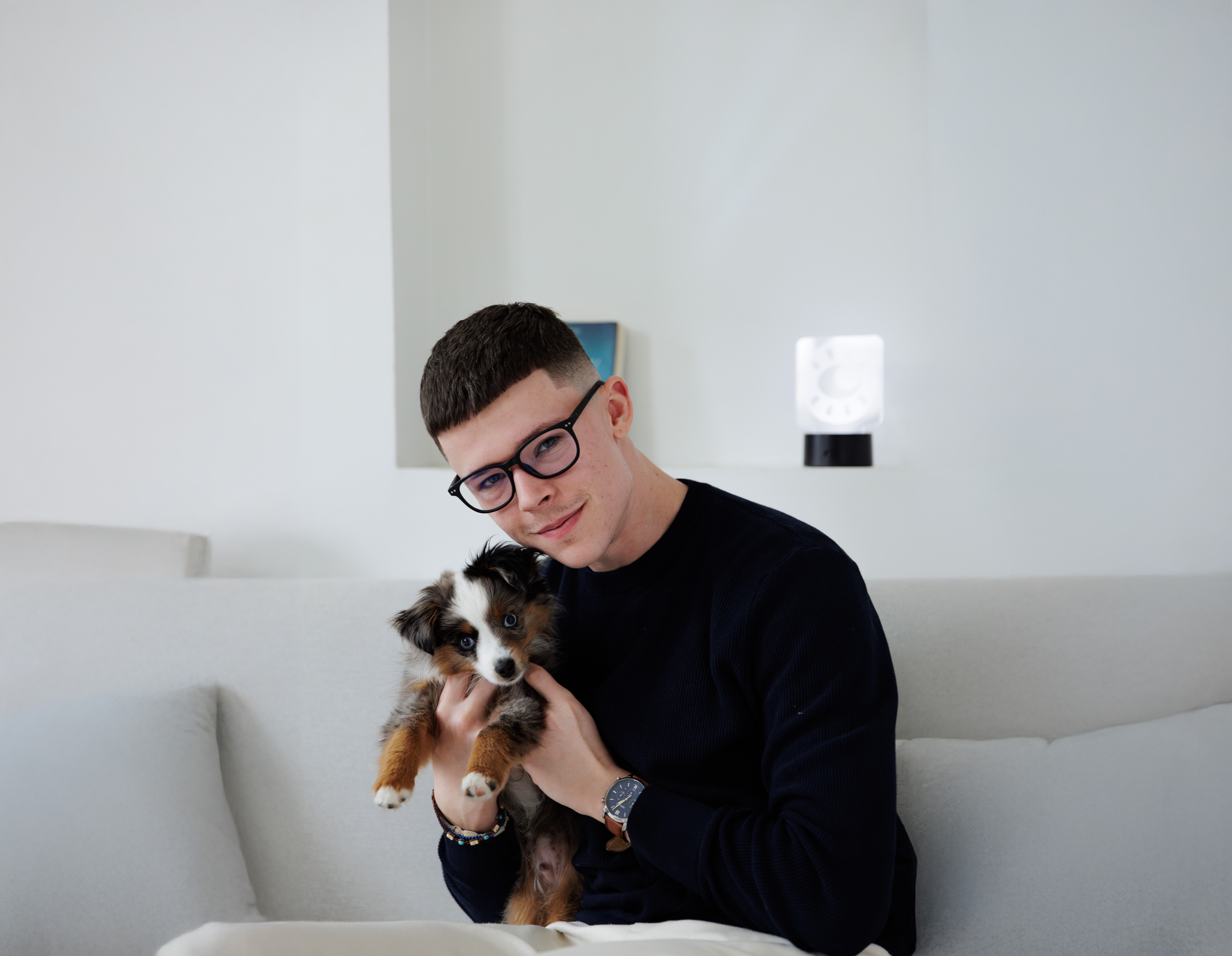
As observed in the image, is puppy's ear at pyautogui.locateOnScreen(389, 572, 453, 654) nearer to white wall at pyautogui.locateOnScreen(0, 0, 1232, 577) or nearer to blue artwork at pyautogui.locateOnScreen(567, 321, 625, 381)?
white wall at pyautogui.locateOnScreen(0, 0, 1232, 577)

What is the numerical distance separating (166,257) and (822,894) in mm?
2411

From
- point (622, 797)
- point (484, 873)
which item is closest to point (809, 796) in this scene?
point (622, 797)

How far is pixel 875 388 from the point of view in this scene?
2270 millimetres

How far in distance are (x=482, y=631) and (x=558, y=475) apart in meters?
0.32

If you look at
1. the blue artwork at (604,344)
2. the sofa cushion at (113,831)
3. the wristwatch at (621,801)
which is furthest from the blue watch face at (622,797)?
the blue artwork at (604,344)

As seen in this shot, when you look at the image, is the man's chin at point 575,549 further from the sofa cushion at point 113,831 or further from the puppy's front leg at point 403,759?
the sofa cushion at point 113,831

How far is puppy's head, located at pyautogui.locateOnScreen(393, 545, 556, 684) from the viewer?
1.35 m

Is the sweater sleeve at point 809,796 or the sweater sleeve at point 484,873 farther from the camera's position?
the sweater sleeve at point 484,873

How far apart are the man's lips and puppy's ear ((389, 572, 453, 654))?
0.28 m

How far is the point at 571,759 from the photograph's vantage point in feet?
4.08

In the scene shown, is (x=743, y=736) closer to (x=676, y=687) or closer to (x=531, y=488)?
(x=676, y=687)

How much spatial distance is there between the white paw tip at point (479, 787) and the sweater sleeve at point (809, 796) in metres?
0.21

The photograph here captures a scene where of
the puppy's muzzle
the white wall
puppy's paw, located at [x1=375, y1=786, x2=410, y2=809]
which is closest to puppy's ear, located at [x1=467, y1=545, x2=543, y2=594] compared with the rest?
the puppy's muzzle

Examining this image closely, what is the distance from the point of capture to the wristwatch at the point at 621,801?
1.19 metres
